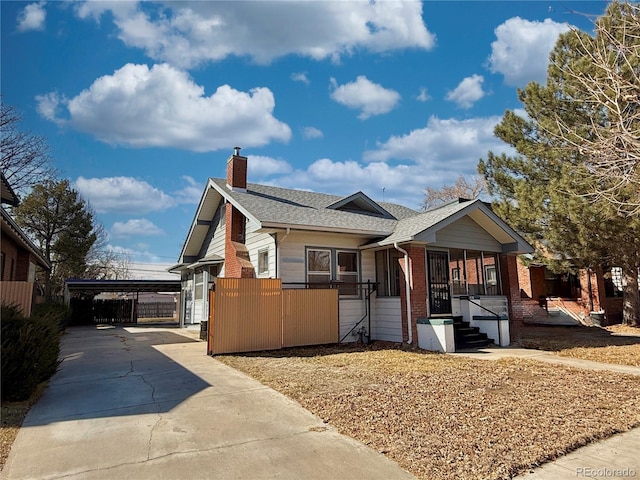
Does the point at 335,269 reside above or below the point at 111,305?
above

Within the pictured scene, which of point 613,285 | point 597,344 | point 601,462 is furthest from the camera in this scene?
point 613,285

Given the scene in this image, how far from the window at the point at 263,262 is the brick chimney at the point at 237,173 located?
2.78 m

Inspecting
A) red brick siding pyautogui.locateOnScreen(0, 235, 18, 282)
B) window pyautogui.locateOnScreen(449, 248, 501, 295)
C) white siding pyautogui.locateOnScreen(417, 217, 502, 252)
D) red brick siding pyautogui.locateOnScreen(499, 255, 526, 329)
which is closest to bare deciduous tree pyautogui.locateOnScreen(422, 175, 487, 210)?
window pyautogui.locateOnScreen(449, 248, 501, 295)

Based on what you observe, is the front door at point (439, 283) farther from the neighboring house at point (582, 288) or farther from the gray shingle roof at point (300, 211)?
the neighboring house at point (582, 288)

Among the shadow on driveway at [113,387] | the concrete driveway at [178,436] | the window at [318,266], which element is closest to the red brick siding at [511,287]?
the window at [318,266]

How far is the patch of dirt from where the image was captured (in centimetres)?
412

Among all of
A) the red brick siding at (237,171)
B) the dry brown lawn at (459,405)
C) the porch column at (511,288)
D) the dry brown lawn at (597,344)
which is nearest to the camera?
the dry brown lawn at (459,405)

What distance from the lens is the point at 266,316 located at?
10500 mm

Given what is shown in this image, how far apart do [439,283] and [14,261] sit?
50.5 feet

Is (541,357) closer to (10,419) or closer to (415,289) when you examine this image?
(415,289)

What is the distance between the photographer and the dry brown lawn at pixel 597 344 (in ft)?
31.5

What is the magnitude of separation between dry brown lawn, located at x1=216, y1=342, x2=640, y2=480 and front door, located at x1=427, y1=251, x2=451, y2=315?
340 centimetres

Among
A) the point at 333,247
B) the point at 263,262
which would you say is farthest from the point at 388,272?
the point at 263,262

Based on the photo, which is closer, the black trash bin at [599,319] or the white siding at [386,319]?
the white siding at [386,319]
